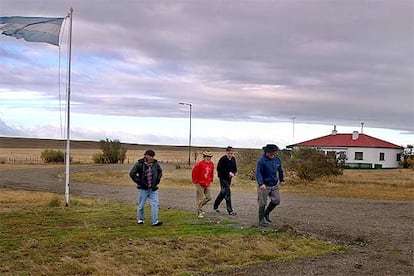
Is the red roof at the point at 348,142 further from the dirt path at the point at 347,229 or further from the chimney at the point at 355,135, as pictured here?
the dirt path at the point at 347,229

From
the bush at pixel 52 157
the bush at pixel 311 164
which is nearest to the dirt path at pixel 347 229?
the bush at pixel 311 164

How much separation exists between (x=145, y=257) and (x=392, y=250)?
452 centimetres

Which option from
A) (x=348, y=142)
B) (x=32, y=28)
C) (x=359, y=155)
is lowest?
(x=359, y=155)

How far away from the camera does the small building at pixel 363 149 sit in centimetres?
6512

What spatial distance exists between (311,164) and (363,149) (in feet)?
105

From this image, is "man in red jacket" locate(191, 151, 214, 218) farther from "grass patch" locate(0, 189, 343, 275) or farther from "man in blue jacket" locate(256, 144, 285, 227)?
"man in blue jacket" locate(256, 144, 285, 227)

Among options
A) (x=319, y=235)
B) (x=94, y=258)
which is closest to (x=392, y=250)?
(x=319, y=235)

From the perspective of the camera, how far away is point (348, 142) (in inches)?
2618

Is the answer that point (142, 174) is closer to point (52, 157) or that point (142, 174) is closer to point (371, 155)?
point (371, 155)

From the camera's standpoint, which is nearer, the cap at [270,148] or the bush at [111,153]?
the cap at [270,148]

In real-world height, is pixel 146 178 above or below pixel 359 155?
below

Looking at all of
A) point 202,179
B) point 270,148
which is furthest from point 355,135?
point 270,148

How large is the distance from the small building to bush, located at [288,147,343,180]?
2656 cm

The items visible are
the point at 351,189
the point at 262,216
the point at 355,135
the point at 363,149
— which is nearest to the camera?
the point at 262,216
